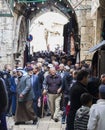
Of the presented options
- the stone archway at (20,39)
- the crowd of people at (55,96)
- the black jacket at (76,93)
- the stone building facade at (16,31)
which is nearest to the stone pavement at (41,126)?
the crowd of people at (55,96)

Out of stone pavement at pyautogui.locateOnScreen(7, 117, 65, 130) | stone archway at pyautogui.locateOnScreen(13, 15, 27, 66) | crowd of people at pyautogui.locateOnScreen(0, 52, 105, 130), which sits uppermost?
stone archway at pyautogui.locateOnScreen(13, 15, 27, 66)

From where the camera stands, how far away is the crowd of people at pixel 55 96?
22.5 ft

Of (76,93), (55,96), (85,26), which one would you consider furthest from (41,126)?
(85,26)

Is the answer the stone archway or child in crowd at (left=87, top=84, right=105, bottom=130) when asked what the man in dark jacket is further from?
the stone archway

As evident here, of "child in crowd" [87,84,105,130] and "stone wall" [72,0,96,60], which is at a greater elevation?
"stone wall" [72,0,96,60]

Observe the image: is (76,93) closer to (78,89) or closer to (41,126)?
(78,89)

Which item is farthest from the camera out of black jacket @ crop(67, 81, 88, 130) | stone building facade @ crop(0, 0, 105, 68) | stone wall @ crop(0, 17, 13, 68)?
stone wall @ crop(0, 17, 13, 68)

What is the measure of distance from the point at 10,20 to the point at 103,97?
59.5 ft

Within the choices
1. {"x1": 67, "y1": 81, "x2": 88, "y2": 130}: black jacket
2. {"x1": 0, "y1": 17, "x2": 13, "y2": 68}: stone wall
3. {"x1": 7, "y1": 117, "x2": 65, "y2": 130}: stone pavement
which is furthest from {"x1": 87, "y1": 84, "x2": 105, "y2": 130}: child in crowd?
{"x1": 0, "y1": 17, "x2": 13, "y2": 68}: stone wall

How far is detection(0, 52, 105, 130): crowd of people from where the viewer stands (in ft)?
22.5

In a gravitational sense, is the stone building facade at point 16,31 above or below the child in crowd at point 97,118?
above

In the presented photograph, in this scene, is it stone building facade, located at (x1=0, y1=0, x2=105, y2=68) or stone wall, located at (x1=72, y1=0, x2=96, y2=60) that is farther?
stone building facade, located at (x1=0, y1=0, x2=105, y2=68)

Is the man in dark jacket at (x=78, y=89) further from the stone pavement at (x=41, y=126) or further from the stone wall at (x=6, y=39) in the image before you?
the stone wall at (x=6, y=39)

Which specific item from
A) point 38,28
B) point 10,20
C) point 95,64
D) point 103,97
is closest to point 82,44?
point 10,20
